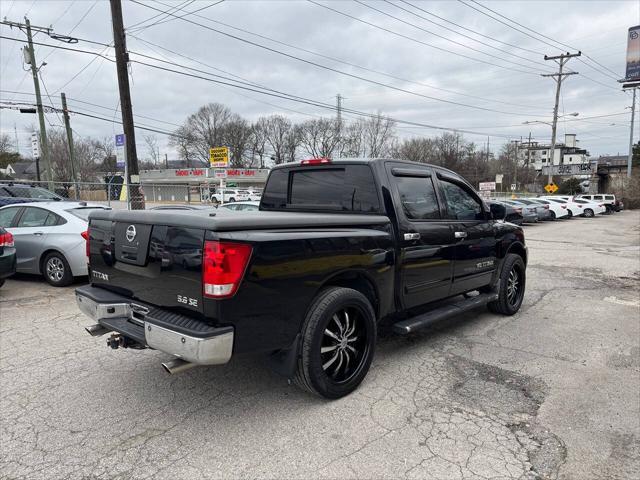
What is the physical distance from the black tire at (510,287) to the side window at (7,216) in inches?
322

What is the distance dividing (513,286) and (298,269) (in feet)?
13.6

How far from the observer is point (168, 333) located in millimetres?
2754

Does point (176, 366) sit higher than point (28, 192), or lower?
lower

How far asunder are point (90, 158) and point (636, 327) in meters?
76.6

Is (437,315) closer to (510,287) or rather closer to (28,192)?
(510,287)

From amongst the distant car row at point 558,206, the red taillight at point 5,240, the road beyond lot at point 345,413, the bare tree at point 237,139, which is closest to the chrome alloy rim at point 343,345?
the road beyond lot at point 345,413

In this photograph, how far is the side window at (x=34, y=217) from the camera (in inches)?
296

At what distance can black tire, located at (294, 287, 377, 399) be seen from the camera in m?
3.13

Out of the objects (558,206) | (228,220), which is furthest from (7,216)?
(558,206)

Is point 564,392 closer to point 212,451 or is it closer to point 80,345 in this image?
point 212,451

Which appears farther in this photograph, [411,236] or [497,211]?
[497,211]

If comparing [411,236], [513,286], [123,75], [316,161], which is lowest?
[513,286]

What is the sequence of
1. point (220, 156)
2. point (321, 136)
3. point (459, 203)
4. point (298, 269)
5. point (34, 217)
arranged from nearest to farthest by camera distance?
point (298, 269)
point (459, 203)
point (34, 217)
point (220, 156)
point (321, 136)

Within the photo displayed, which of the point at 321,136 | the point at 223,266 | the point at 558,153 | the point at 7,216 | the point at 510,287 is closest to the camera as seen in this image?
the point at 223,266
